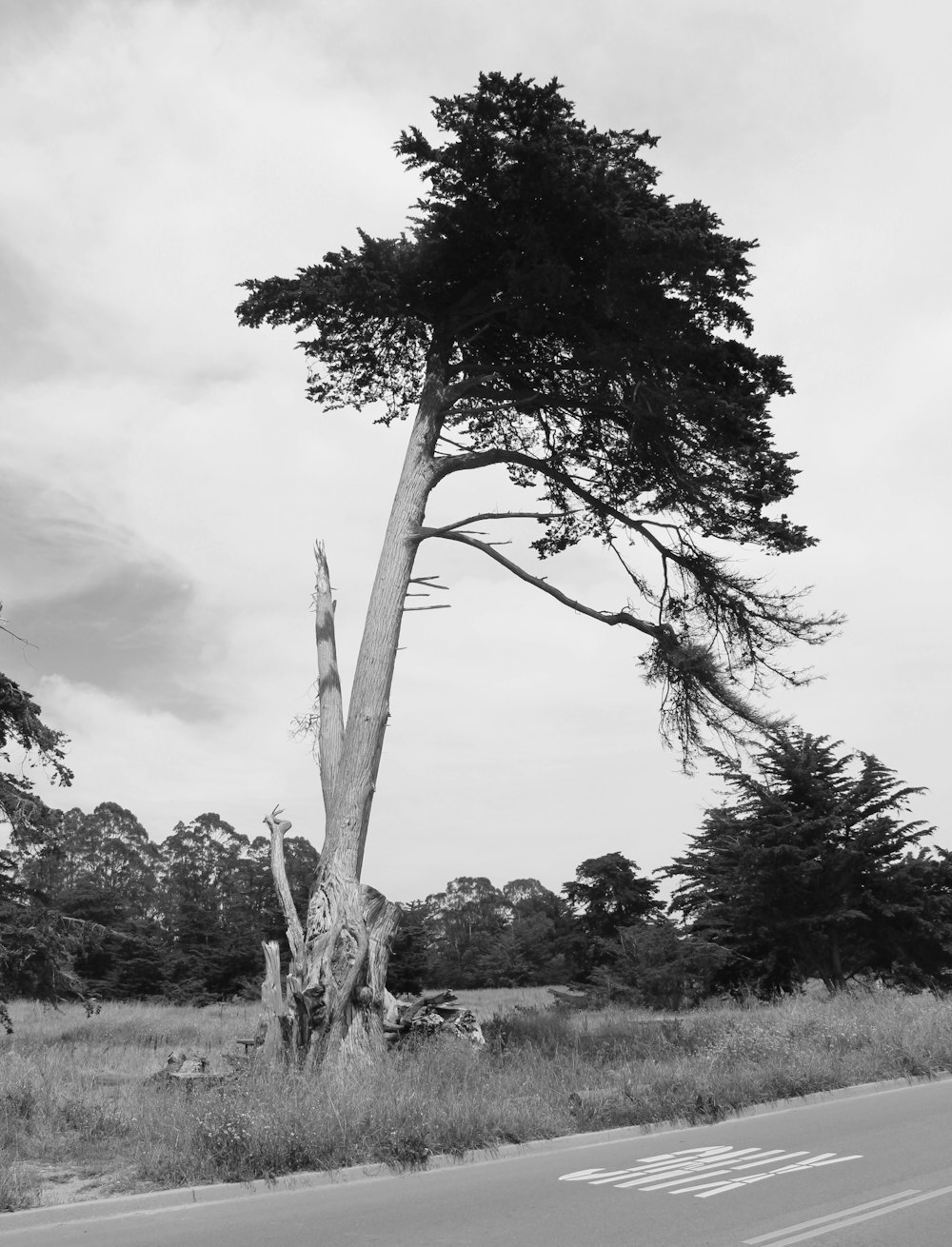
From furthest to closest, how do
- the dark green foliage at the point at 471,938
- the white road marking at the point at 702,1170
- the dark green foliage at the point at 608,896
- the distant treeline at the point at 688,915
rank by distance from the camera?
the dark green foliage at the point at 471,938, the dark green foliage at the point at 608,896, the distant treeline at the point at 688,915, the white road marking at the point at 702,1170

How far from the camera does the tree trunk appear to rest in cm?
1189

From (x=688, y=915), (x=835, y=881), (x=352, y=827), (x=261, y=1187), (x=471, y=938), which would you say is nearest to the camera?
(x=261, y=1187)

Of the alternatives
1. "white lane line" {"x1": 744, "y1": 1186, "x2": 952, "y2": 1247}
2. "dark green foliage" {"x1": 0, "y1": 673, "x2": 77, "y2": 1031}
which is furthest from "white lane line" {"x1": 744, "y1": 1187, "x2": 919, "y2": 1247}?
"dark green foliage" {"x1": 0, "y1": 673, "x2": 77, "y2": 1031}

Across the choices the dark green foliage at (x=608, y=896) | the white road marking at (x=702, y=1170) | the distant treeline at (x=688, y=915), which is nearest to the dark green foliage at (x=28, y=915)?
the distant treeline at (x=688, y=915)

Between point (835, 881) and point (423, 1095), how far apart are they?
1882 cm

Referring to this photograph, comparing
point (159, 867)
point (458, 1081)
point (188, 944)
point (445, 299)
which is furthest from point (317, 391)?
point (159, 867)

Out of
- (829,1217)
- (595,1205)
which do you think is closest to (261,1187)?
(595,1205)

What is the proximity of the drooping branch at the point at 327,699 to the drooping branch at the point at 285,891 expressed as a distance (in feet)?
3.10

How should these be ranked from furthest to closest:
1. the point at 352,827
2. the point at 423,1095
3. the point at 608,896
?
the point at 608,896 < the point at 352,827 < the point at 423,1095

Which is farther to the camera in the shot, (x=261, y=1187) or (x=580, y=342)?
(x=580, y=342)

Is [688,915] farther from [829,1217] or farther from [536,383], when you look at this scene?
[829,1217]

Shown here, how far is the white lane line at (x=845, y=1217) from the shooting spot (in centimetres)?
579

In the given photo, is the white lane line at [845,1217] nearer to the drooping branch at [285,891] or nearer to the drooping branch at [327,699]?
the drooping branch at [285,891]

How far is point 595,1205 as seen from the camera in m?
6.82
